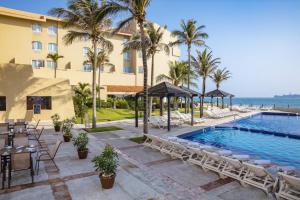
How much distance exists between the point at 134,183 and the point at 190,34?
18.3m

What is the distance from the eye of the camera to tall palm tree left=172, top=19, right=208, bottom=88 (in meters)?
21.8

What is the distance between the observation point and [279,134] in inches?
644

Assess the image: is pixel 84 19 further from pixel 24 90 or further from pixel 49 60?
pixel 49 60

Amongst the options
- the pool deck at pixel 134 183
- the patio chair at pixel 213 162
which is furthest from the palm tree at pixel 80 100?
the patio chair at pixel 213 162

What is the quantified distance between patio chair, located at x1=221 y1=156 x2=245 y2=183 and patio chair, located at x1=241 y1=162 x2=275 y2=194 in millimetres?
211

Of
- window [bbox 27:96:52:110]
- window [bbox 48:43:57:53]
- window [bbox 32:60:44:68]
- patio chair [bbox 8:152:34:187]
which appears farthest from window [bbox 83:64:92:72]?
patio chair [bbox 8:152:34:187]

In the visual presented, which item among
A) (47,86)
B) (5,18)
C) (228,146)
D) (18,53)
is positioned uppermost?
(5,18)

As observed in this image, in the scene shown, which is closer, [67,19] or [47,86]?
[67,19]

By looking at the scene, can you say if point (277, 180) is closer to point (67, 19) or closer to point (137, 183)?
point (137, 183)

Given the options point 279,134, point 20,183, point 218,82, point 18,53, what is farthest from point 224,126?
point 18,53

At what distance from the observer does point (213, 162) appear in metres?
8.16

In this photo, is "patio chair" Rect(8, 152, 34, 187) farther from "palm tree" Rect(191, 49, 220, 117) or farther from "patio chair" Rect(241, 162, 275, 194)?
"palm tree" Rect(191, 49, 220, 117)

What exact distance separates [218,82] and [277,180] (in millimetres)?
32039

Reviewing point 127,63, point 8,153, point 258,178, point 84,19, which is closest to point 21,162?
point 8,153
